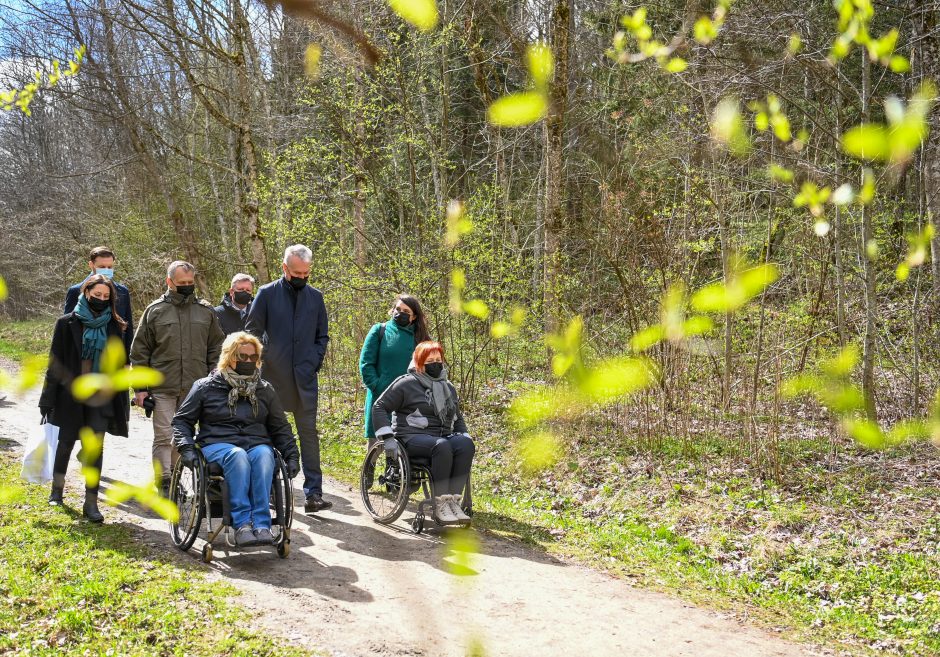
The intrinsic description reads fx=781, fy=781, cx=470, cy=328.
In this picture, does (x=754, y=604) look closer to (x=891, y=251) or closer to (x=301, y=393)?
(x=301, y=393)

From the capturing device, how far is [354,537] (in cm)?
559

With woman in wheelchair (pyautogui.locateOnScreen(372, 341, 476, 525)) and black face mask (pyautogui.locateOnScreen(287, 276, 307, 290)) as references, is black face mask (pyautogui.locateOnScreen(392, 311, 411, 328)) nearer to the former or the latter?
woman in wheelchair (pyautogui.locateOnScreen(372, 341, 476, 525))

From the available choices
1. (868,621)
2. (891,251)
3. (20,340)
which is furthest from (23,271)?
(868,621)

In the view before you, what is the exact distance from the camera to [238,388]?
519 cm

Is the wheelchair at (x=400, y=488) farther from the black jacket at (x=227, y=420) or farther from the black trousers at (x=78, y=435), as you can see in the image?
the black trousers at (x=78, y=435)

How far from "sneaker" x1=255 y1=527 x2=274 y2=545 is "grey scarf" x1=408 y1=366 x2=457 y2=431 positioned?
5.35 feet

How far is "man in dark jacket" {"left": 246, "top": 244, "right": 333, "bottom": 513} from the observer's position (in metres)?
6.21

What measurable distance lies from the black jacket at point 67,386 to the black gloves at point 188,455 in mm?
1188

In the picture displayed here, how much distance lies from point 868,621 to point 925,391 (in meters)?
4.38

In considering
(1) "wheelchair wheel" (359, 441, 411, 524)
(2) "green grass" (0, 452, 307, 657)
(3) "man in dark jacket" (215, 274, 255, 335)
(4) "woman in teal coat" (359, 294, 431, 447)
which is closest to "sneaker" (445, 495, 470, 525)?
(1) "wheelchair wheel" (359, 441, 411, 524)

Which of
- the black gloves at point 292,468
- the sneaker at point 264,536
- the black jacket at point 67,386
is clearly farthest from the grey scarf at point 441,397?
the black jacket at point 67,386

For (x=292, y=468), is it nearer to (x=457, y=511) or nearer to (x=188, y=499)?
(x=188, y=499)

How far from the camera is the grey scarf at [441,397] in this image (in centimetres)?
597

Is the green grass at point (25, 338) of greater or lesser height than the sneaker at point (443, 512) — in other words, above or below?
above
